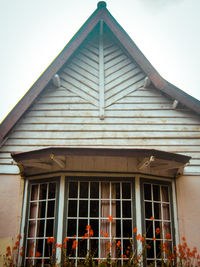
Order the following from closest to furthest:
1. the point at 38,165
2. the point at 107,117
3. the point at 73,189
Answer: the point at 38,165 → the point at 73,189 → the point at 107,117

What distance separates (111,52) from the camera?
7.92 metres

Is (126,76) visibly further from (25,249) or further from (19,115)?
(25,249)

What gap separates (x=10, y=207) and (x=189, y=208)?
3.63 metres

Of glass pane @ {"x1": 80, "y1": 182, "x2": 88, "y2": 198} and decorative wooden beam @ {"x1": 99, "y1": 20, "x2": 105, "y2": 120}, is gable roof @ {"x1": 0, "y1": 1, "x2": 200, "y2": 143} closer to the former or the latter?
decorative wooden beam @ {"x1": 99, "y1": 20, "x2": 105, "y2": 120}

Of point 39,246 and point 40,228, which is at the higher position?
point 40,228

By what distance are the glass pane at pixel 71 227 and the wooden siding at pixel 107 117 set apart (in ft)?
5.54

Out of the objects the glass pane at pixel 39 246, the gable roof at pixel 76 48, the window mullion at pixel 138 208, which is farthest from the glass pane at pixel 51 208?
the gable roof at pixel 76 48

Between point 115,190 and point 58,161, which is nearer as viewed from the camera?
point 58,161

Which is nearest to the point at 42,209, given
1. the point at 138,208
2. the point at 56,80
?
the point at 138,208

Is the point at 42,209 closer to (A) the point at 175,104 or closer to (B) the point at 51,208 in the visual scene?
(B) the point at 51,208

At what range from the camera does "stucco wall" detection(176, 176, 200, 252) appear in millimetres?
6238

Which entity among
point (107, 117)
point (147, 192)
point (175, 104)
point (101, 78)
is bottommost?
point (147, 192)

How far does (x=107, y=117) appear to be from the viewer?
722 cm

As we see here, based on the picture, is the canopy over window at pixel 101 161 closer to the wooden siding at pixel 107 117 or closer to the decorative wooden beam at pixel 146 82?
the wooden siding at pixel 107 117
